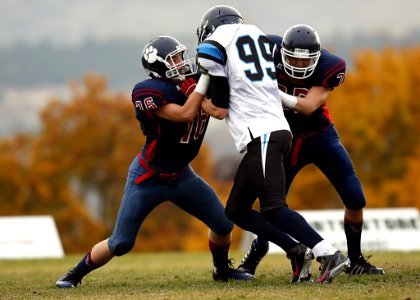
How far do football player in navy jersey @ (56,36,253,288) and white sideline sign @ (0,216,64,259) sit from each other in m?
8.17

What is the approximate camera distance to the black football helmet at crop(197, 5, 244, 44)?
7719 millimetres

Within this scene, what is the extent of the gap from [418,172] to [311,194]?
4.32 meters

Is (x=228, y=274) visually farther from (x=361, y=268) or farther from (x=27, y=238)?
(x=27, y=238)

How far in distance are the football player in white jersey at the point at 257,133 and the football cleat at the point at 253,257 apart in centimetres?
113

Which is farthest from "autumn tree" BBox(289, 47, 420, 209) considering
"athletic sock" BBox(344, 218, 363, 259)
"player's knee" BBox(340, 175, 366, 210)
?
"player's knee" BBox(340, 175, 366, 210)

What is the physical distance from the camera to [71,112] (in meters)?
42.0

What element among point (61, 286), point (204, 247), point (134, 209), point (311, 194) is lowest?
point (204, 247)

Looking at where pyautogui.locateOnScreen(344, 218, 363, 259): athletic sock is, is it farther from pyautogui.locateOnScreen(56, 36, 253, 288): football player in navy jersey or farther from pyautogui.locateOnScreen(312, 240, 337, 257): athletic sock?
pyautogui.locateOnScreen(312, 240, 337, 257): athletic sock

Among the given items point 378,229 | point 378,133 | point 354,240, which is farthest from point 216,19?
point 378,133

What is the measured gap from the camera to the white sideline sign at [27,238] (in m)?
16.0

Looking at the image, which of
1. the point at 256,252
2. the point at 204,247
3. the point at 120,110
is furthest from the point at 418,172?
the point at 256,252

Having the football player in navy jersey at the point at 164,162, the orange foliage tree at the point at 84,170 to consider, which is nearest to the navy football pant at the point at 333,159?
the football player in navy jersey at the point at 164,162

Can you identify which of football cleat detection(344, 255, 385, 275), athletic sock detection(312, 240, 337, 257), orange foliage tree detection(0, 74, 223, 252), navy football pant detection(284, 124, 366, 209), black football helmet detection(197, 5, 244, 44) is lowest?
orange foliage tree detection(0, 74, 223, 252)

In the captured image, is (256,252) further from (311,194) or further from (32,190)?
(32,190)
